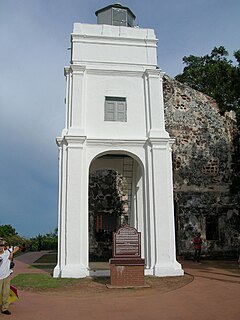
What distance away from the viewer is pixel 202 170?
20578 mm

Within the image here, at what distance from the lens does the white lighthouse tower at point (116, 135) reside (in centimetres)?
1227

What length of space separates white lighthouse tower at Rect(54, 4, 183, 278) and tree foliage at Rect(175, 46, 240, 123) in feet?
13.6

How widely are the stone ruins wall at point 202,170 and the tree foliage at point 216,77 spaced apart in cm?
137

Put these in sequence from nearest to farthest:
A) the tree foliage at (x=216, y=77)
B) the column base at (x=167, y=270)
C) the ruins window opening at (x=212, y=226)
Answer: the column base at (x=167, y=270) → the tree foliage at (x=216, y=77) → the ruins window opening at (x=212, y=226)

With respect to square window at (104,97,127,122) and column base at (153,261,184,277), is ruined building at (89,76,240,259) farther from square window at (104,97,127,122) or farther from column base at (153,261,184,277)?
column base at (153,261,184,277)

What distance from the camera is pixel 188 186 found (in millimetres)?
20219

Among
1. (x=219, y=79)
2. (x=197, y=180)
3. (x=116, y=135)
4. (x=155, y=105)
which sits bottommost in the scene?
(x=197, y=180)

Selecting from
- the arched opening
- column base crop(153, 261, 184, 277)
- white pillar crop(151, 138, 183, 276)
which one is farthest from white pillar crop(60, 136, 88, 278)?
the arched opening

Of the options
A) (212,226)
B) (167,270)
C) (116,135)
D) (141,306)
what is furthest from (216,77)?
(141,306)

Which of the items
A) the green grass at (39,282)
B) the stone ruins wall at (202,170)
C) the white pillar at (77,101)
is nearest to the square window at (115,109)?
the white pillar at (77,101)

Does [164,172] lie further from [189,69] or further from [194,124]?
[189,69]

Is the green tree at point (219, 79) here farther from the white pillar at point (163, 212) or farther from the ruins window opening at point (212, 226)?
the white pillar at point (163, 212)

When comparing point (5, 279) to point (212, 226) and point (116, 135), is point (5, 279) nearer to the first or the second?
point (116, 135)

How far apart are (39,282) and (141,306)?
13.9 feet
